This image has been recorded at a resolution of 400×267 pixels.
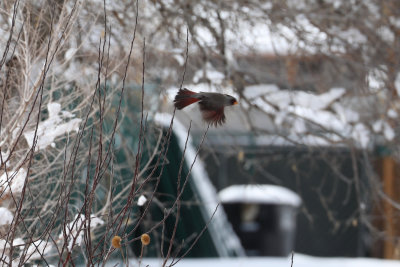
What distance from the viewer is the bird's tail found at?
2334 mm

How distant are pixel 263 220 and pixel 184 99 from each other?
1029 cm

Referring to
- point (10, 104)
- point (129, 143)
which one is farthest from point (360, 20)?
point (10, 104)

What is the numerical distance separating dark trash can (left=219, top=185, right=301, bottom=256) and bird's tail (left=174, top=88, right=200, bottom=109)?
32.1 feet

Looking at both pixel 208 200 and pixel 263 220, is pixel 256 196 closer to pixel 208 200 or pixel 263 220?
pixel 263 220

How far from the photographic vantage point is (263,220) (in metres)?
12.5

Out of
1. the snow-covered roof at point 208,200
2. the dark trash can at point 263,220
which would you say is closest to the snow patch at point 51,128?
the snow-covered roof at point 208,200

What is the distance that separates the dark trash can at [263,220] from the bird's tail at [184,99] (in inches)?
385

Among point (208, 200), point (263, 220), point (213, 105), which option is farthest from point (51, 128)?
point (263, 220)

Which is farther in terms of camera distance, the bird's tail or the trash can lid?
the trash can lid

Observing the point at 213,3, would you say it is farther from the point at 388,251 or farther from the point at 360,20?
the point at 388,251

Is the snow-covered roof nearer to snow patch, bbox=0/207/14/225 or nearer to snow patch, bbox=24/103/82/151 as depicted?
snow patch, bbox=24/103/82/151

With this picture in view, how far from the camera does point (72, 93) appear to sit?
3625 millimetres

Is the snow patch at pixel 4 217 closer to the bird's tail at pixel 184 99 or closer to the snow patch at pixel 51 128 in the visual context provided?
the snow patch at pixel 51 128

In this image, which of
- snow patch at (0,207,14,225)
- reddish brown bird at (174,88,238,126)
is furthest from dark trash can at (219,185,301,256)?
reddish brown bird at (174,88,238,126)
